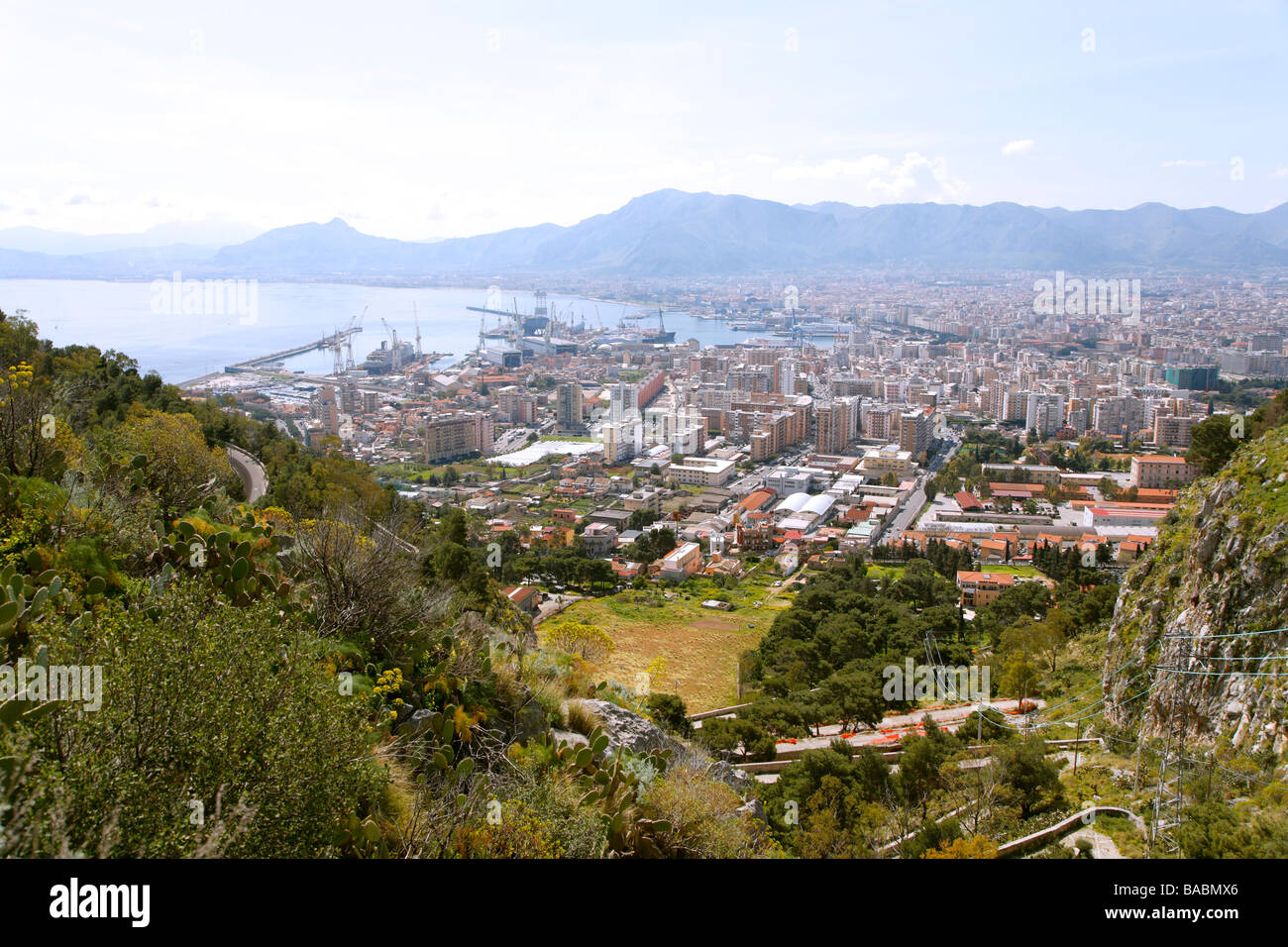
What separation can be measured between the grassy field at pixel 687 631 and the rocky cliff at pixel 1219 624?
2760mm

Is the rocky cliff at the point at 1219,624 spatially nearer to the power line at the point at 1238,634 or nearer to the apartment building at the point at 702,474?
the power line at the point at 1238,634

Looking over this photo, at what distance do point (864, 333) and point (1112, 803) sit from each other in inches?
1308

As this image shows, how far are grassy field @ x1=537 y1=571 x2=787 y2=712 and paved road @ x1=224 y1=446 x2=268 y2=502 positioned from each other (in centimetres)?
240

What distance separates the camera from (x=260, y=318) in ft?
100

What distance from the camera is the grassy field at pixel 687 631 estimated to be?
641cm

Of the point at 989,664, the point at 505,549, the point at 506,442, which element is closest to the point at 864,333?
the point at 506,442

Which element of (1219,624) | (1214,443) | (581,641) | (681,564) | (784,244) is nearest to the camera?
(1219,624)

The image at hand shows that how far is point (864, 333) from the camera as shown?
35.0 metres

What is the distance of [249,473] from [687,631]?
4.23 m

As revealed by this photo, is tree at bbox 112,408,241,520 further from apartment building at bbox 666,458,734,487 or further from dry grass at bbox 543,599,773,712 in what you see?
apartment building at bbox 666,458,734,487

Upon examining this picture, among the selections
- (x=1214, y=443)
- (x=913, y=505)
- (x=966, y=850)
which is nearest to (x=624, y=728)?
(x=966, y=850)

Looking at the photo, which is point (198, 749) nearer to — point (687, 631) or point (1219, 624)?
point (1219, 624)

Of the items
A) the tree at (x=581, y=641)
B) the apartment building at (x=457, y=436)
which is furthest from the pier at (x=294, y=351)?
the tree at (x=581, y=641)
